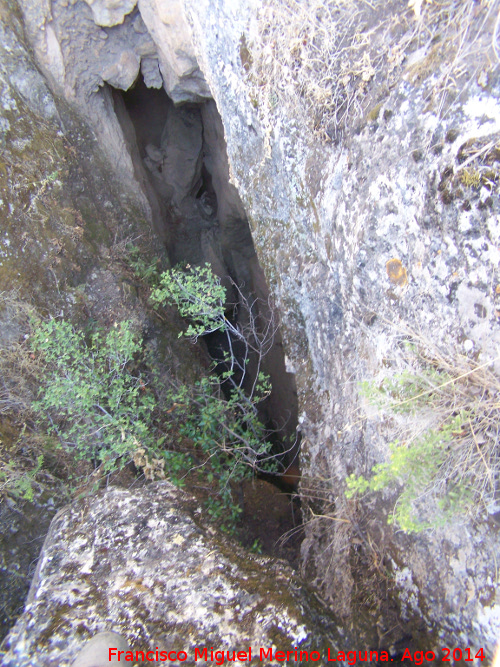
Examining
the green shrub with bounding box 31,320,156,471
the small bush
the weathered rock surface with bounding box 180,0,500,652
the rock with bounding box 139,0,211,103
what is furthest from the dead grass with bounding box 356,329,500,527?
the rock with bounding box 139,0,211,103

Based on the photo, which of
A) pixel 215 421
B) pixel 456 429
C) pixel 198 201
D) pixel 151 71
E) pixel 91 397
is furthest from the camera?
pixel 198 201

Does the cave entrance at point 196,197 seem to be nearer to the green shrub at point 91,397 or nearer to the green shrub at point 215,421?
the green shrub at point 215,421

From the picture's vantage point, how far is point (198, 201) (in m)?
7.09

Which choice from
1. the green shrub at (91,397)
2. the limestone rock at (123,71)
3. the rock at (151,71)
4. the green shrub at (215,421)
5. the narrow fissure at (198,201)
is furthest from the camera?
the narrow fissure at (198,201)

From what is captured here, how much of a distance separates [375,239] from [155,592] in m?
2.27

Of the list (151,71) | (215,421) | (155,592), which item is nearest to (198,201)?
(151,71)

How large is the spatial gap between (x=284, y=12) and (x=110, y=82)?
10.4 feet

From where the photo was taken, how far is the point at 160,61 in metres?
5.03

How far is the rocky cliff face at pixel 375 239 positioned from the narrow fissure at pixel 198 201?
2.24 m

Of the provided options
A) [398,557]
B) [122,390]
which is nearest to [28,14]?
[122,390]

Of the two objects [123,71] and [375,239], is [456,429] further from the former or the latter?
[123,71]

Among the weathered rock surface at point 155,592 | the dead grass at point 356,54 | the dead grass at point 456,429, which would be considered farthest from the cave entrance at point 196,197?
the dead grass at point 456,429

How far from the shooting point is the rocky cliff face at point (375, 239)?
Result: 5.98 feet

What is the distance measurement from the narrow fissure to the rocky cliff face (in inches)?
88.0
